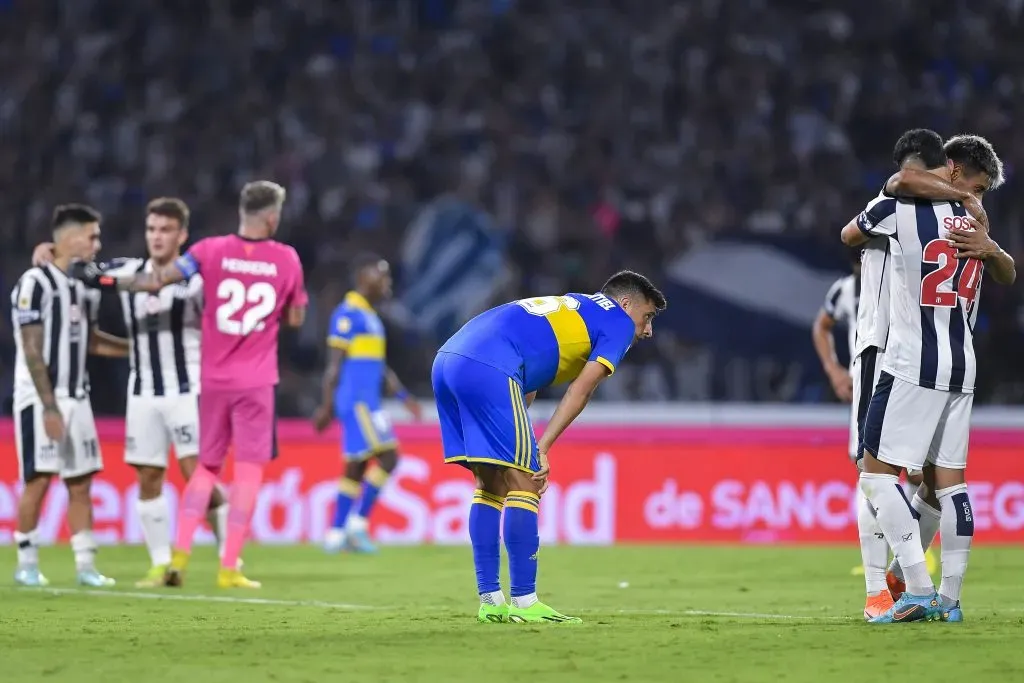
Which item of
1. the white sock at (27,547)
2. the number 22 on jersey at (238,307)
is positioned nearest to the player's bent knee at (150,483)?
the white sock at (27,547)

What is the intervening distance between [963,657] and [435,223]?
11.7 meters

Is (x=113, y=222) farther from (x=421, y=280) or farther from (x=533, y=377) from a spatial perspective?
(x=533, y=377)

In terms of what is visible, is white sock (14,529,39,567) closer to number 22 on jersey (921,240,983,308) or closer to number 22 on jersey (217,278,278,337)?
number 22 on jersey (217,278,278,337)

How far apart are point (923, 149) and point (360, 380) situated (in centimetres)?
685

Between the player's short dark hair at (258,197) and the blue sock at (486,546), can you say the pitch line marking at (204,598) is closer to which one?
the blue sock at (486,546)

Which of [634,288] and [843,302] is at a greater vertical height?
[843,302]

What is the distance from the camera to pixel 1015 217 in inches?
639

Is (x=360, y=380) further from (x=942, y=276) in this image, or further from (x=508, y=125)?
(x=942, y=276)

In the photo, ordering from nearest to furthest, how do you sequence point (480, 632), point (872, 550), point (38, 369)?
point (480, 632) < point (872, 550) < point (38, 369)

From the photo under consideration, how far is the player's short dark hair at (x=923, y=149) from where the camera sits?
19.7ft

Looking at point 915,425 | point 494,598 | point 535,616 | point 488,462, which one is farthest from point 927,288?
point 494,598

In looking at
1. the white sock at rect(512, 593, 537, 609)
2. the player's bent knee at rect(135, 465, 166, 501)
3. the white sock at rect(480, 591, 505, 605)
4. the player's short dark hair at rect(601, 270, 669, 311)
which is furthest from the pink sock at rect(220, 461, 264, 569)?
the player's short dark hair at rect(601, 270, 669, 311)

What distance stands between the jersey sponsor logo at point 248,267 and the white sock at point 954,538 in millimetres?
3994

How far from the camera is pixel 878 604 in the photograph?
19.8ft
